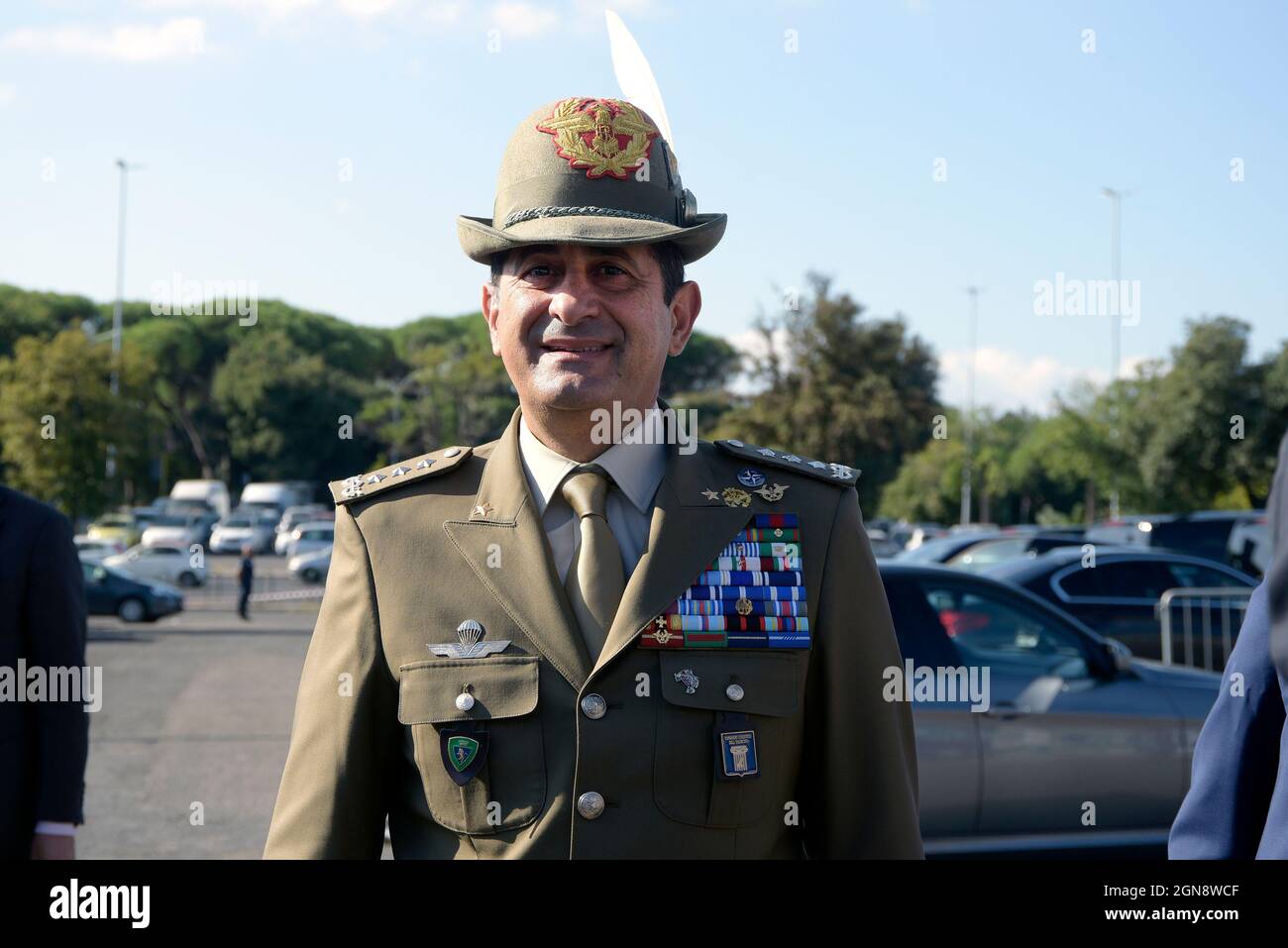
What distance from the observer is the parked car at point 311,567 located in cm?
3128

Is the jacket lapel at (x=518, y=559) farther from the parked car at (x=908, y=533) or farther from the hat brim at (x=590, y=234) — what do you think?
the parked car at (x=908, y=533)

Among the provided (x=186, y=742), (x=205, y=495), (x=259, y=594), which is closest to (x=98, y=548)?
(x=259, y=594)

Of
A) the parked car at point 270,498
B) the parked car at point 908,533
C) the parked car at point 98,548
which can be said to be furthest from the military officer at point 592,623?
the parked car at point 270,498

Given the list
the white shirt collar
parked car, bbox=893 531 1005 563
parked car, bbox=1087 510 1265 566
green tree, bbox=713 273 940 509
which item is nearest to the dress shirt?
the white shirt collar

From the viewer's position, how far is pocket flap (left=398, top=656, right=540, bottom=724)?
2064 mm

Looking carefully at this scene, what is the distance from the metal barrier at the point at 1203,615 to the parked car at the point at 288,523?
36630 millimetres

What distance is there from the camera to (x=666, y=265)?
2232 mm

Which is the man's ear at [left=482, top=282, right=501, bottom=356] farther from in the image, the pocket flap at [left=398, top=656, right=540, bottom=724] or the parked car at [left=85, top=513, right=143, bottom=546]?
→ the parked car at [left=85, top=513, right=143, bottom=546]

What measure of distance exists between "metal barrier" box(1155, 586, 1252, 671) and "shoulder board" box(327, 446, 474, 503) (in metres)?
8.54

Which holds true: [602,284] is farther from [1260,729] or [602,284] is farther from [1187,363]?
[1187,363]

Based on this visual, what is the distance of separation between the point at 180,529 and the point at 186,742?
109 feet

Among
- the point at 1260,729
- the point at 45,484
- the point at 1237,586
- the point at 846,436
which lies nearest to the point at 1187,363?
the point at 846,436

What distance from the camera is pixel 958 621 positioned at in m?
6.15
